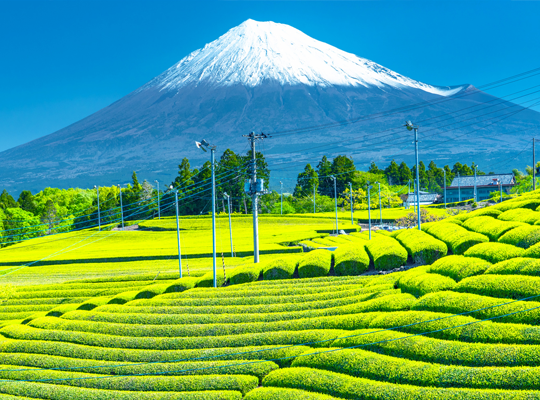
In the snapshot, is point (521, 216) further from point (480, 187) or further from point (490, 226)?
point (480, 187)

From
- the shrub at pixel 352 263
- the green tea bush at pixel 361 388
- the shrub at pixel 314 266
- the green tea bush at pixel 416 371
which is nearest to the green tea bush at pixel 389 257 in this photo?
the shrub at pixel 352 263

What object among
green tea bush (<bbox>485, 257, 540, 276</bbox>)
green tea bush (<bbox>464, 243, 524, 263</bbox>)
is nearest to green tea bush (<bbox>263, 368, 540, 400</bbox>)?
green tea bush (<bbox>485, 257, 540, 276</bbox>)

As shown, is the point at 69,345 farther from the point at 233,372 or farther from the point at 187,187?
the point at 187,187

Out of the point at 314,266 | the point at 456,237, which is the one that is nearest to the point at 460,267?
the point at 456,237

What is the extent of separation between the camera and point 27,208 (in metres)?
93.4

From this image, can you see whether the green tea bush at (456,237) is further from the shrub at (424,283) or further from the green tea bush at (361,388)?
the green tea bush at (361,388)

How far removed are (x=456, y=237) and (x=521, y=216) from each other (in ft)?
11.6

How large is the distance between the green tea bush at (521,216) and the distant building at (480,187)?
88979 millimetres

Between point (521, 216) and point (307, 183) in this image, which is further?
point (307, 183)

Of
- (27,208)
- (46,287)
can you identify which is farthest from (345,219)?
(27,208)

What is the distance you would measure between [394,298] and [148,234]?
5421 centimetres

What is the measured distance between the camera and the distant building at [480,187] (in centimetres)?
10488

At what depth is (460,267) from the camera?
1619 cm

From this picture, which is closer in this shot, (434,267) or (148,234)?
(434,267)
